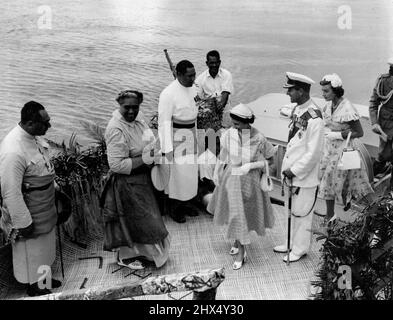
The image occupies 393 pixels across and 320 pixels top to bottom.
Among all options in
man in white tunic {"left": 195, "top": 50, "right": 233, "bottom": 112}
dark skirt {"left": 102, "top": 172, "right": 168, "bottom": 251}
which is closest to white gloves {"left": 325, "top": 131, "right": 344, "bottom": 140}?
man in white tunic {"left": 195, "top": 50, "right": 233, "bottom": 112}

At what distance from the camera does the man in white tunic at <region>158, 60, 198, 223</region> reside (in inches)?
208

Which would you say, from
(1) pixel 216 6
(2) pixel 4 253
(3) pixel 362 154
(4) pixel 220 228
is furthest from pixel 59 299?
(1) pixel 216 6

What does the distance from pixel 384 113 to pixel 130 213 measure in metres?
2.70

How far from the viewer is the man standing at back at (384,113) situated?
5594mm

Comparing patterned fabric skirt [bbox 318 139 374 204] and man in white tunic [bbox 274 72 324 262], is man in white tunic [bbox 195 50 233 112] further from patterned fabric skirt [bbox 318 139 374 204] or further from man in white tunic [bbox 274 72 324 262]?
man in white tunic [bbox 274 72 324 262]

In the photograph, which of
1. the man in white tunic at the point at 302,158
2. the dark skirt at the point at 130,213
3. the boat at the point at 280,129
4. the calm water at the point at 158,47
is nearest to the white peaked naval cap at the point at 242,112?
the man in white tunic at the point at 302,158

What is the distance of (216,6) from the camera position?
656 centimetres

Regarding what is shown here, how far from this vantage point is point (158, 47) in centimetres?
639

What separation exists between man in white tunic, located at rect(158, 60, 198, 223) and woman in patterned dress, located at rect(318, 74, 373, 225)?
1.19m

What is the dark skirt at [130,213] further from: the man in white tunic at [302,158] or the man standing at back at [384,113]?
the man standing at back at [384,113]

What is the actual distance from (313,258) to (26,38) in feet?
11.1

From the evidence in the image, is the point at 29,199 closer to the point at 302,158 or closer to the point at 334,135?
the point at 302,158

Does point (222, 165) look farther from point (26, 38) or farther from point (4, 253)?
point (26, 38)

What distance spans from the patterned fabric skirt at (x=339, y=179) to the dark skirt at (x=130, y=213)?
5.11 ft
